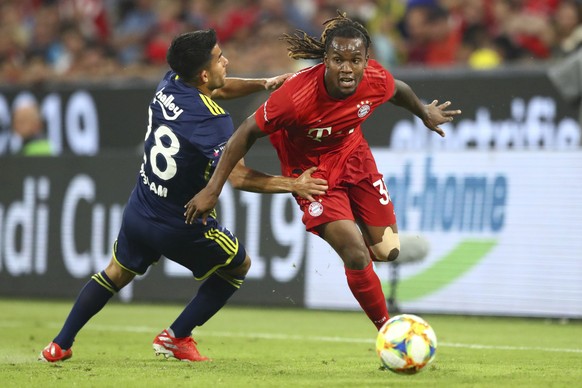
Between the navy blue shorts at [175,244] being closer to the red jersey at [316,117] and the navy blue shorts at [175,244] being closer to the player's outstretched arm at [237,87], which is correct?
the red jersey at [316,117]

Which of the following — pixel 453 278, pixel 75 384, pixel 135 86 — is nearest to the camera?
pixel 75 384

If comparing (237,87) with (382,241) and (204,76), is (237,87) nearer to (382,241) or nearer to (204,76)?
(204,76)

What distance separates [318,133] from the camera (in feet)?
23.4

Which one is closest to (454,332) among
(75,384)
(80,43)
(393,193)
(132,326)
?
(393,193)

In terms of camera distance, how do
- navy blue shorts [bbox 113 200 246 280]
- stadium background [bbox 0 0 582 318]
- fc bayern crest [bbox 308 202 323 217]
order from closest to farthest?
fc bayern crest [bbox 308 202 323 217], navy blue shorts [bbox 113 200 246 280], stadium background [bbox 0 0 582 318]

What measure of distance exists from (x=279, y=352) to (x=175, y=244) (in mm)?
1428

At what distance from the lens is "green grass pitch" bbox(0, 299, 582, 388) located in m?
6.52

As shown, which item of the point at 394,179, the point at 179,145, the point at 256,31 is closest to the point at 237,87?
the point at 179,145

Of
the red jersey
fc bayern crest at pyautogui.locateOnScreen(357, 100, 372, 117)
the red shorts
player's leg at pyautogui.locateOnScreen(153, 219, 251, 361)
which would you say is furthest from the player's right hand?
player's leg at pyautogui.locateOnScreen(153, 219, 251, 361)

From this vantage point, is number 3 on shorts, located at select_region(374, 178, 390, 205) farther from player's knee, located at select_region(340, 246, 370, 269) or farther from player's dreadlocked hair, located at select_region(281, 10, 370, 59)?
player's dreadlocked hair, located at select_region(281, 10, 370, 59)

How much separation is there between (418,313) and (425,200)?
117cm

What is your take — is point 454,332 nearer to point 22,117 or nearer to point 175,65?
point 175,65

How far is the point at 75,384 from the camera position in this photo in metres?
6.35

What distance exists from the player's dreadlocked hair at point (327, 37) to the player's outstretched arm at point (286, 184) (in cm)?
82
